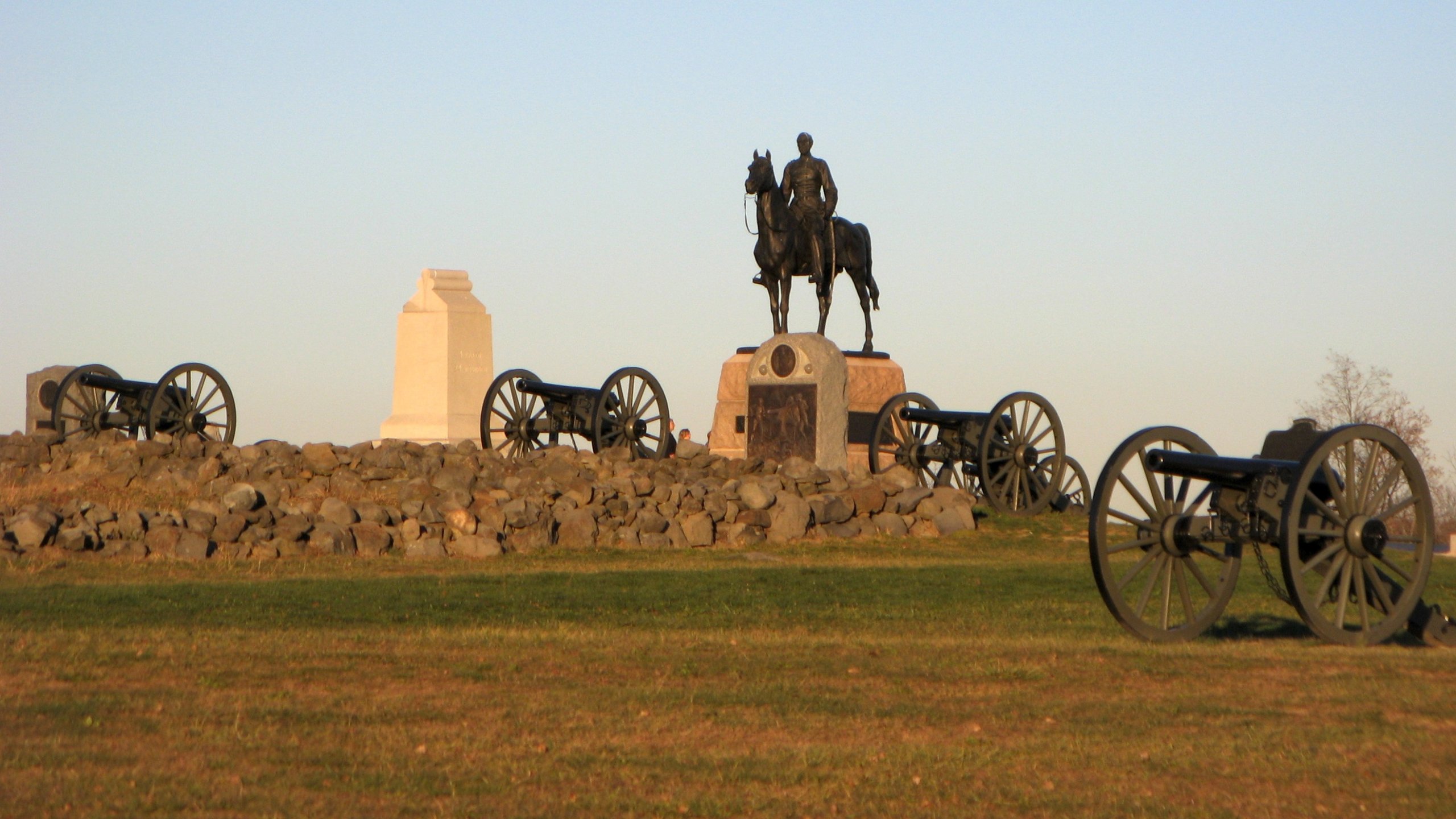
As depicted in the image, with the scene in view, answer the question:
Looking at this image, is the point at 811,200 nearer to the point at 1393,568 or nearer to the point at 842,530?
the point at 842,530

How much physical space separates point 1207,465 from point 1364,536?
0.97 metres

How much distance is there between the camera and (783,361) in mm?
23578

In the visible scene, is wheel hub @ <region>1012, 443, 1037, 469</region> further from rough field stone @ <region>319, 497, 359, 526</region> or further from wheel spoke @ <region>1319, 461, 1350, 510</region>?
wheel spoke @ <region>1319, 461, 1350, 510</region>

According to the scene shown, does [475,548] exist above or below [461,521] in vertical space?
below

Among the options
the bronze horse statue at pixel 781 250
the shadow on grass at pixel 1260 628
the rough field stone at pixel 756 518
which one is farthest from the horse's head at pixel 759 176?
the shadow on grass at pixel 1260 628

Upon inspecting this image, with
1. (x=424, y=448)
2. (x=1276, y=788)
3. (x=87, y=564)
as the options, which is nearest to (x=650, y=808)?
(x=1276, y=788)

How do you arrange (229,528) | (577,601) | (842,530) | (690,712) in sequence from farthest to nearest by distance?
(842,530)
(229,528)
(577,601)
(690,712)

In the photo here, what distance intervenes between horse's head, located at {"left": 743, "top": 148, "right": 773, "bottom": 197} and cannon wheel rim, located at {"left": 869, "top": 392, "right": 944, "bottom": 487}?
12.1 feet

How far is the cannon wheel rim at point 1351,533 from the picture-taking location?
31.1 ft

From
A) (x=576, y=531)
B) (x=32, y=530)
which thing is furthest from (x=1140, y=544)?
(x=32, y=530)

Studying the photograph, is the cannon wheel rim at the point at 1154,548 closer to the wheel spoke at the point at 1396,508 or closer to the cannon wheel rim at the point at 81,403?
the wheel spoke at the point at 1396,508

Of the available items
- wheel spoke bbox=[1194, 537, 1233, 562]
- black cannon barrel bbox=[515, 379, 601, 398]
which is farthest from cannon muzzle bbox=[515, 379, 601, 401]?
wheel spoke bbox=[1194, 537, 1233, 562]

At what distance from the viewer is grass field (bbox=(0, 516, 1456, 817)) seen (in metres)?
6.62

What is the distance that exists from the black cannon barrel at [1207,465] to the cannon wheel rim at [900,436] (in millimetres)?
14063
